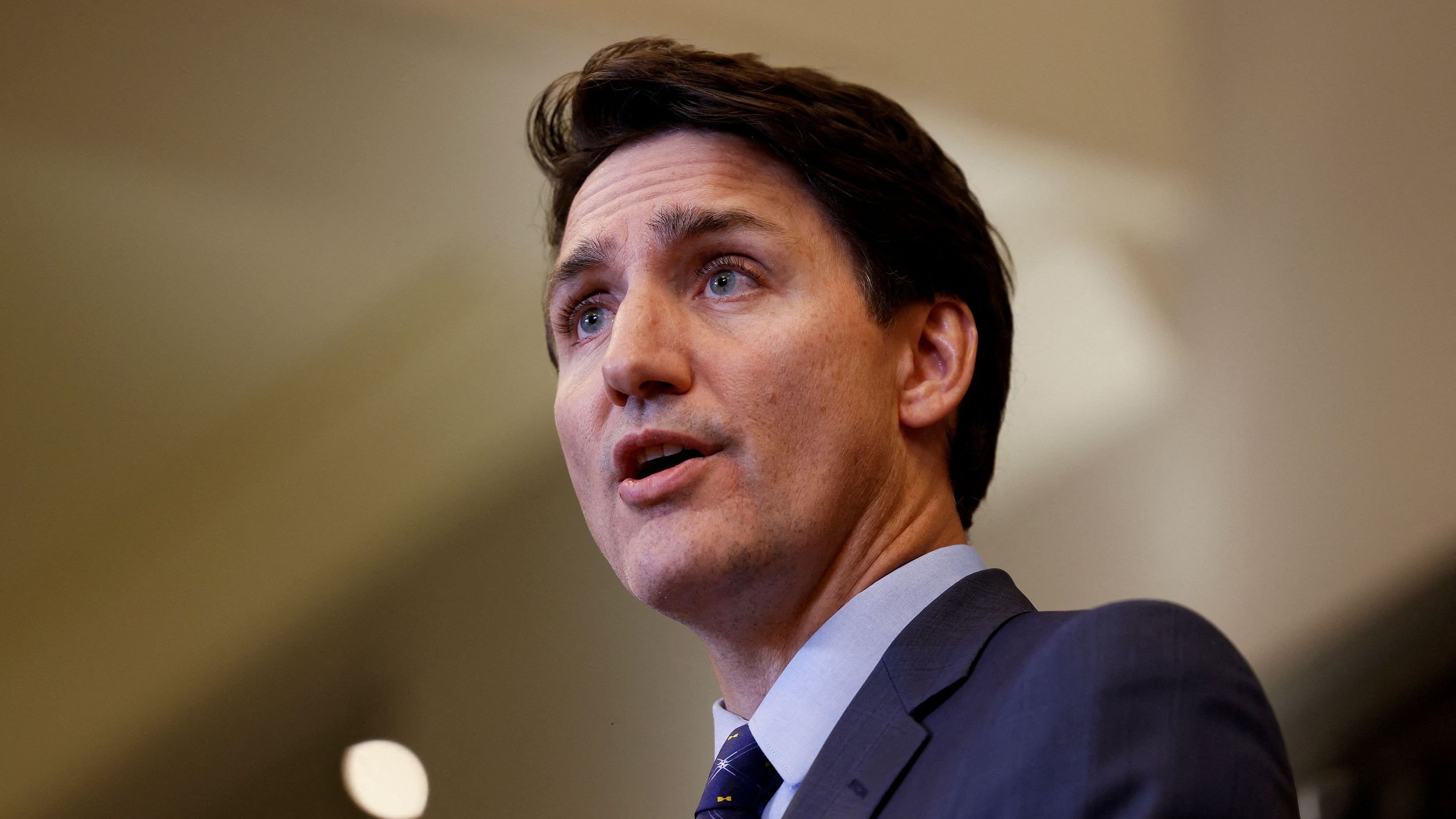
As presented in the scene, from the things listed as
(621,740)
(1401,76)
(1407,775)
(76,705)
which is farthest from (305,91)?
(1407,775)

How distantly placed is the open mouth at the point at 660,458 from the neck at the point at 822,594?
5.6 inches

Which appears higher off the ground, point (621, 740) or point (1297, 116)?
point (1297, 116)

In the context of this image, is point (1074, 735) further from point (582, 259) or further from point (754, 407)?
point (582, 259)

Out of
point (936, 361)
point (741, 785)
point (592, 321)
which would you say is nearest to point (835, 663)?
point (741, 785)

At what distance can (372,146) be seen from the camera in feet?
5.29

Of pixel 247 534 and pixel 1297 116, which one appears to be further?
pixel 1297 116

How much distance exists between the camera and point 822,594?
108 centimetres

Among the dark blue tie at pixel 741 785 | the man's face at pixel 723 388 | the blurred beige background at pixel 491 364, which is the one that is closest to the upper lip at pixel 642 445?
the man's face at pixel 723 388

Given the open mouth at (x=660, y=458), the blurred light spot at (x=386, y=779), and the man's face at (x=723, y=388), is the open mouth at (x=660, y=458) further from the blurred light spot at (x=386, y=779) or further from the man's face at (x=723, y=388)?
the blurred light spot at (x=386, y=779)

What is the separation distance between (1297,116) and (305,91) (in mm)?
1338

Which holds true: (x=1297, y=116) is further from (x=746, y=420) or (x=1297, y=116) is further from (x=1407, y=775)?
(x=746, y=420)

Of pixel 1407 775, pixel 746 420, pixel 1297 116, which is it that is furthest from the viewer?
pixel 1297 116

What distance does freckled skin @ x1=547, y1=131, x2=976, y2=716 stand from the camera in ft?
3.39

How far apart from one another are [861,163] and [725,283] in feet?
0.70
